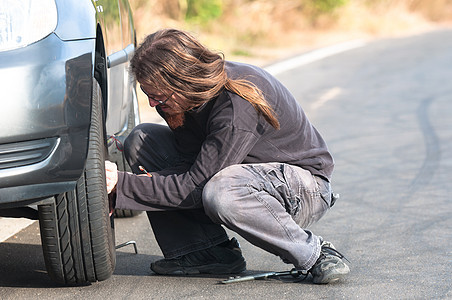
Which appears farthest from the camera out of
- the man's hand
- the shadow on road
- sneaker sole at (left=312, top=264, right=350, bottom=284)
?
the shadow on road

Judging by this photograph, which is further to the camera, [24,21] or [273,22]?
[273,22]

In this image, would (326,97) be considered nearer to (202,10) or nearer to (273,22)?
(202,10)

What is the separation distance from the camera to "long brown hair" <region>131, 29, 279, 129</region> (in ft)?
9.67

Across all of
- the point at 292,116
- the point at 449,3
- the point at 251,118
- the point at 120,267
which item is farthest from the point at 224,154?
the point at 449,3

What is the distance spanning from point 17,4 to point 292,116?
1.24 m

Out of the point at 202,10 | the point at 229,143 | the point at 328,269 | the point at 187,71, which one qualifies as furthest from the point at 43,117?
the point at 202,10

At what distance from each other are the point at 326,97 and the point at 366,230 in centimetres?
540

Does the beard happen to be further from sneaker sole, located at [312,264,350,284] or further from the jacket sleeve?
sneaker sole, located at [312,264,350,284]

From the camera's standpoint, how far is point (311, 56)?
1352 cm

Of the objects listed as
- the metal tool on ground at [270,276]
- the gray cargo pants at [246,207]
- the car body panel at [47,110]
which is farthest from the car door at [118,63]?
the metal tool on ground at [270,276]

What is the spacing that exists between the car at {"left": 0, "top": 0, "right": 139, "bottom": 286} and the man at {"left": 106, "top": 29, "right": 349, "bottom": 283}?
0.71ft

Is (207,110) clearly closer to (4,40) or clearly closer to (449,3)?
(4,40)

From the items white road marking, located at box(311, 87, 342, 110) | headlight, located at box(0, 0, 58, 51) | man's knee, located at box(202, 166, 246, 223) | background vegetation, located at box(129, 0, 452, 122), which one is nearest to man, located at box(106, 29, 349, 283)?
man's knee, located at box(202, 166, 246, 223)

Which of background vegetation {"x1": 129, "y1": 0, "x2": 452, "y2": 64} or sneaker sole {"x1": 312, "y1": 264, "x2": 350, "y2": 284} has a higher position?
sneaker sole {"x1": 312, "y1": 264, "x2": 350, "y2": 284}
